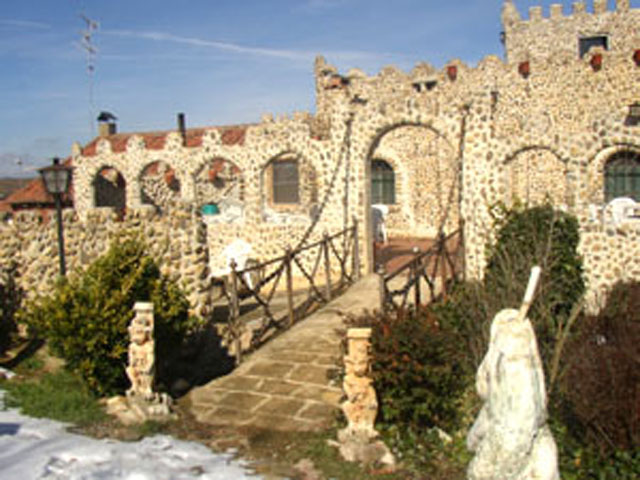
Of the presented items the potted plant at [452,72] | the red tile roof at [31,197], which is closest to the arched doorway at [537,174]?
the potted plant at [452,72]

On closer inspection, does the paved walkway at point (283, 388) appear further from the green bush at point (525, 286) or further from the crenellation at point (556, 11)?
the crenellation at point (556, 11)

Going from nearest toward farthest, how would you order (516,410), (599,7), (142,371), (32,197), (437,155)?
(516,410) < (142,371) < (437,155) < (599,7) < (32,197)

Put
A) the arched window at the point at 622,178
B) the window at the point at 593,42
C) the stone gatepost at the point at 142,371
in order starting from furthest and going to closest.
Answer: the window at the point at 593,42 → the arched window at the point at 622,178 → the stone gatepost at the point at 142,371

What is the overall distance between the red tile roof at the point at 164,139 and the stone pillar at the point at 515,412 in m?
14.2

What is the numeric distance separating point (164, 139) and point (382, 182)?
7.09 meters

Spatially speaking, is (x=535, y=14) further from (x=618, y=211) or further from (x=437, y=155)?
(x=618, y=211)

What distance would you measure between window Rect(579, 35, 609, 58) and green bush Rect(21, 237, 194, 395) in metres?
19.7

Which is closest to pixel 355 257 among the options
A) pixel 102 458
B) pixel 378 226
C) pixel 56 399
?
pixel 378 226

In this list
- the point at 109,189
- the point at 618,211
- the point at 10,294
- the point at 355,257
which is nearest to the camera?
the point at 10,294

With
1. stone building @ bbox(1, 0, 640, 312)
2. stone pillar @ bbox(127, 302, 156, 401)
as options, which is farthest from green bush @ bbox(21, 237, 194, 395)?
stone building @ bbox(1, 0, 640, 312)

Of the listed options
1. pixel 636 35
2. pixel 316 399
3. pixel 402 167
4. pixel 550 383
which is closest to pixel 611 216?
pixel 550 383

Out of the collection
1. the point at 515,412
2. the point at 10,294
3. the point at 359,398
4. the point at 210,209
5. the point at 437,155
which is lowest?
the point at 359,398

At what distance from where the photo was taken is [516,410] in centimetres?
307

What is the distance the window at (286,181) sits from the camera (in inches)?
803
